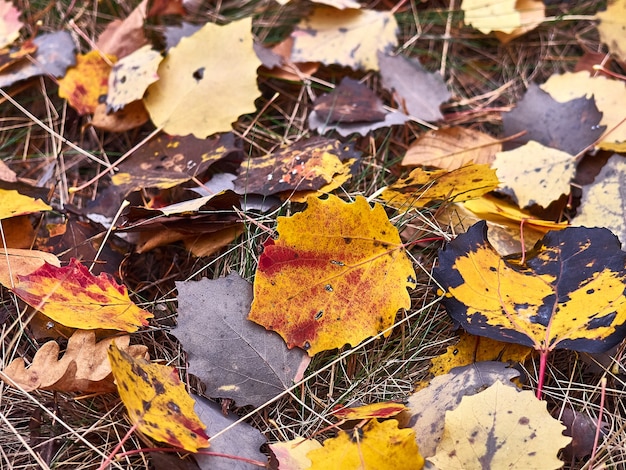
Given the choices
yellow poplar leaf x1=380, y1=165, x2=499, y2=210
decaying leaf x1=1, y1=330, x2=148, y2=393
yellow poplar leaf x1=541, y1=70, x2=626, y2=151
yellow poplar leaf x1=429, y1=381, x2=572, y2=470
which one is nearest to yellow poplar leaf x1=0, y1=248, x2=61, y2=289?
decaying leaf x1=1, y1=330, x2=148, y2=393

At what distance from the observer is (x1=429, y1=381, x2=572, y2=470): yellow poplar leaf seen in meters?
0.99

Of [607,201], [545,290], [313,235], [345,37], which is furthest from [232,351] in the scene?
[345,37]

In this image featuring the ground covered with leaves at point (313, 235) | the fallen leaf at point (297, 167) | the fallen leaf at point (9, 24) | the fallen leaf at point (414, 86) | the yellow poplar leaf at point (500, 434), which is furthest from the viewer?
the fallen leaf at point (9, 24)

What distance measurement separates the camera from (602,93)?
1.60 m

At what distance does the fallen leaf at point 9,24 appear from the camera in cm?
175

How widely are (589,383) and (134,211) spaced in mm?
999

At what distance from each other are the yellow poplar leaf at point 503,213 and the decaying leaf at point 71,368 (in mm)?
815

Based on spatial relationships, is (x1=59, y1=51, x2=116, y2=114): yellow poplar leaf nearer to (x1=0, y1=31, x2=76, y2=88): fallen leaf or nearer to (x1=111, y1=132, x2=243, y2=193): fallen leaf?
(x1=0, y1=31, x2=76, y2=88): fallen leaf

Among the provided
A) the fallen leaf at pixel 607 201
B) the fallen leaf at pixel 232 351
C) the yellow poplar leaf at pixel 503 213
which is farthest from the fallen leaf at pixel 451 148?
the fallen leaf at pixel 232 351

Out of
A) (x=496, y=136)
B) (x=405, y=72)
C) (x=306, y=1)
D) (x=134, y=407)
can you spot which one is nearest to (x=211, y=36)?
(x=306, y=1)

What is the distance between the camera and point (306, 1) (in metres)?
1.91

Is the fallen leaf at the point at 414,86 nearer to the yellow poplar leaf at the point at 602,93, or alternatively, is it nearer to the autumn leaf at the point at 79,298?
the yellow poplar leaf at the point at 602,93

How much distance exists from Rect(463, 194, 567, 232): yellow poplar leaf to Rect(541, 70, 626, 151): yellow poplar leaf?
0.98 ft

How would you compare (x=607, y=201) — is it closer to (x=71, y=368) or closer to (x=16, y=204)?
(x=71, y=368)
